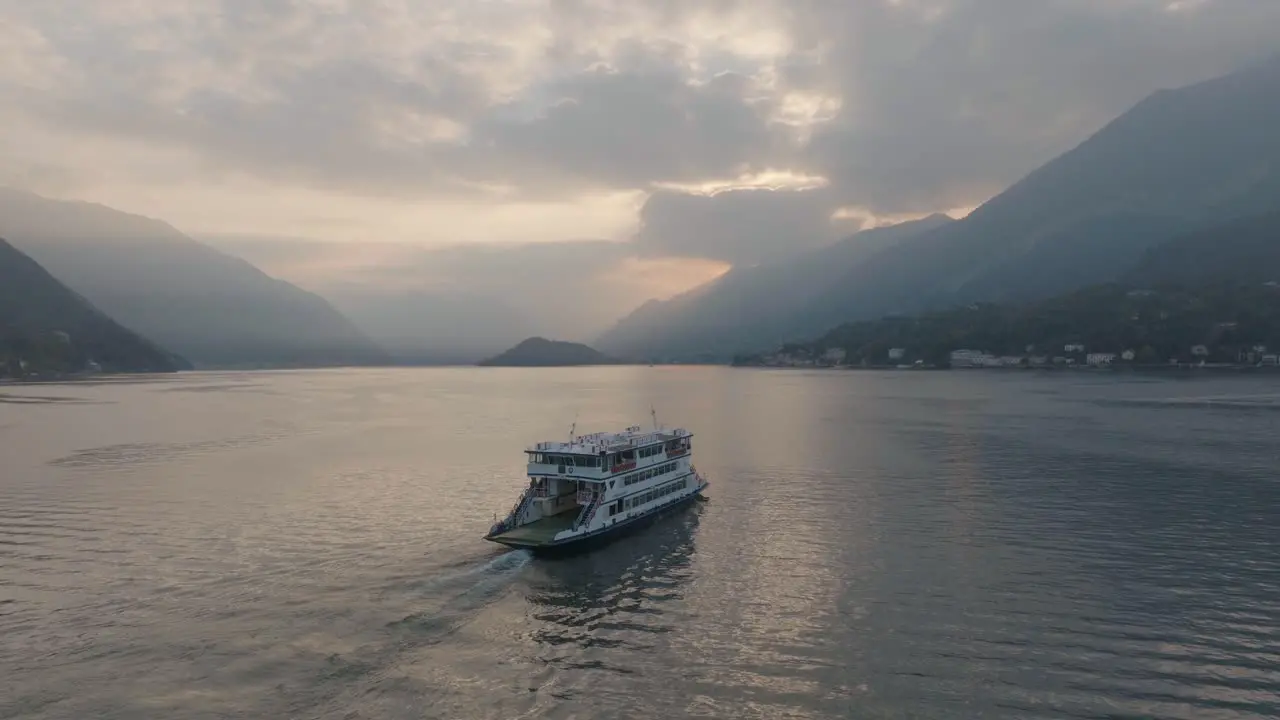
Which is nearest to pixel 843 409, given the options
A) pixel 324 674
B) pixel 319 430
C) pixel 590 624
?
pixel 319 430

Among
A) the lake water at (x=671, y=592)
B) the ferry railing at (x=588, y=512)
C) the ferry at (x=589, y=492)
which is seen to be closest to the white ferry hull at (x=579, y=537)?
the ferry at (x=589, y=492)

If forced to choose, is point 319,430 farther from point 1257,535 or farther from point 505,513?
point 1257,535

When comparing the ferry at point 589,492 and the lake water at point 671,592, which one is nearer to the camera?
the lake water at point 671,592

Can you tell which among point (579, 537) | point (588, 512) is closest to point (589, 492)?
point (588, 512)

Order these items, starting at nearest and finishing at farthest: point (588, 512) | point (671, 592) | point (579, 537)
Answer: point (671, 592) < point (579, 537) < point (588, 512)

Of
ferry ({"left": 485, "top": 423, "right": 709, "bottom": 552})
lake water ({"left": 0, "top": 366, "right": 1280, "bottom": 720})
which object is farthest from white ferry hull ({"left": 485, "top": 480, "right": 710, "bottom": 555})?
lake water ({"left": 0, "top": 366, "right": 1280, "bottom": 720})

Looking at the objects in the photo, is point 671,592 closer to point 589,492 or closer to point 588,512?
point 588,512

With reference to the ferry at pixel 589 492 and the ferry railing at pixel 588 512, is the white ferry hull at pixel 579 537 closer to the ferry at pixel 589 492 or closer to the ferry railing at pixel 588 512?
the ferry at pixel 589 492
